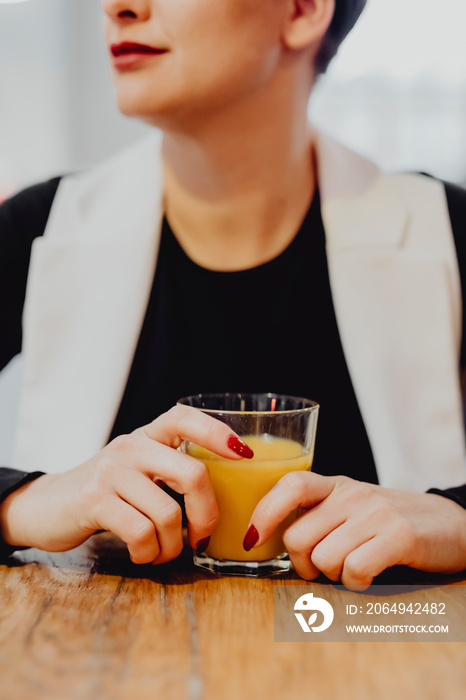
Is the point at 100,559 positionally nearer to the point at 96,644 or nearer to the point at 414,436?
the point at 96,644

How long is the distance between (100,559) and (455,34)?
4.33m

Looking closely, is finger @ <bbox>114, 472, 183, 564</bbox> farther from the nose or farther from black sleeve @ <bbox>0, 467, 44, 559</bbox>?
the nose

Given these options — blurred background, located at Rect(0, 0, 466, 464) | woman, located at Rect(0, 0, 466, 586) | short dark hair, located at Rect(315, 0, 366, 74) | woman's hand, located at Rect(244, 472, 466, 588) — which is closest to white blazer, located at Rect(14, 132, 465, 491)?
woman, located at Rect(0, 0, 466, 586)

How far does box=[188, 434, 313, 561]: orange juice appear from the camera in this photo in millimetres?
599

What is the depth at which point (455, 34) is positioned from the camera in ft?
13.1

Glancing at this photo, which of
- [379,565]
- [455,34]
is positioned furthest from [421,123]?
[379,565]

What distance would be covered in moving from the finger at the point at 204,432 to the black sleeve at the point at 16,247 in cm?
67

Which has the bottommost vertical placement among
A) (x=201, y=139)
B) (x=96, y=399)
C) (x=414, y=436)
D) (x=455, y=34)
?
(x=414, y=436)

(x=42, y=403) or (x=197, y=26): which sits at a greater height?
(x=197, y=26)

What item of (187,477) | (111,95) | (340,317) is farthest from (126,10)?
(111,95)

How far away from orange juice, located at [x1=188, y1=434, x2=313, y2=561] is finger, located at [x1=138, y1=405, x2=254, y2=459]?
3 centimetres

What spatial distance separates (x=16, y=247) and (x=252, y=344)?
473mm

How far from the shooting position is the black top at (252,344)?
3.40 ft

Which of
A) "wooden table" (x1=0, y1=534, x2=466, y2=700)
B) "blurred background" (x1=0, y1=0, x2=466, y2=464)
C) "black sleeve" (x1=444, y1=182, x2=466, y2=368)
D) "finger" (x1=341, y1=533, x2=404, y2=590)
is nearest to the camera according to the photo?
"wooden table" (x1=0, y1=534, x2=466, y2=700)
